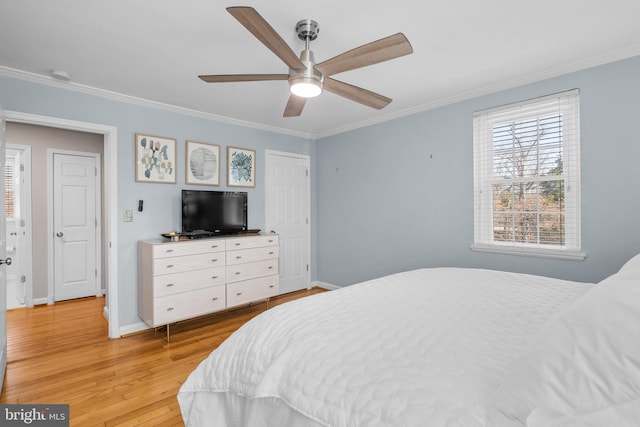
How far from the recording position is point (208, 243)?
3.31 metres

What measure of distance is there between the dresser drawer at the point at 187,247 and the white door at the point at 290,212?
1093 mm

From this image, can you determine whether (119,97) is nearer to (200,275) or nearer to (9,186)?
(200,275)

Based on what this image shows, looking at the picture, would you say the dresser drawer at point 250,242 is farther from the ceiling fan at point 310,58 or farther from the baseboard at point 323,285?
the ceiling fan at point 310,58

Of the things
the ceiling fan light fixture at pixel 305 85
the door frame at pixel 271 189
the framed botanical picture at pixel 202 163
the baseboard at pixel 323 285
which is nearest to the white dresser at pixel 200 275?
the door frame at pixel 271 189

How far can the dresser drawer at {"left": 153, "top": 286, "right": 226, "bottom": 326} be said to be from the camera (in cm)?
299

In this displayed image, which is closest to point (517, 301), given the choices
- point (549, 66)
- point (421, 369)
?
point (421, 369)

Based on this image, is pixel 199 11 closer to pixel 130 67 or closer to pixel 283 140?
pixel 130 67

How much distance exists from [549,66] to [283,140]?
10.2ft

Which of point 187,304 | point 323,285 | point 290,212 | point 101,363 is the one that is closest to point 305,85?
point 187,304

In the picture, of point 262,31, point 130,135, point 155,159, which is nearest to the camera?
point 262,31

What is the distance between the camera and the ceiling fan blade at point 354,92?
2105 mm

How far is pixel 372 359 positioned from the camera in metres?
0.98

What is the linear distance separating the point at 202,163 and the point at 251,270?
4.54ft

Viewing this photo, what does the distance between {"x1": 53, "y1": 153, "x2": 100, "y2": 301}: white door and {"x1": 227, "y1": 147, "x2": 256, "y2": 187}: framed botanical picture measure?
2.12 meters
